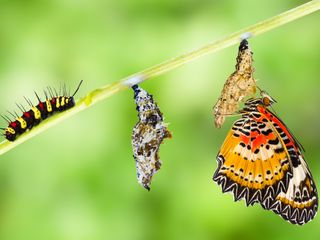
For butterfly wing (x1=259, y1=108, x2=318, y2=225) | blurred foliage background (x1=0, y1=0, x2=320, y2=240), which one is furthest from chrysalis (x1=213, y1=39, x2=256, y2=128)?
blurred foliage background (x1=0, y1=0, x2=320, y2=240)

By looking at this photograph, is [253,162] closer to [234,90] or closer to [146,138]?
[234,90]

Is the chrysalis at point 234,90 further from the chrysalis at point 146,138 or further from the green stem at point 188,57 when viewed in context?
the green stem at point 188,57

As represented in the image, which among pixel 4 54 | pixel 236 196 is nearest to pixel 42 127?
pixel 236 196

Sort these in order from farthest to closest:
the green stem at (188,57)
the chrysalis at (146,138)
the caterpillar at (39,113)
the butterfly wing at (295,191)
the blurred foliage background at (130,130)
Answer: the blurred foliage background at (130,130), the butterfly wing at (295,191), the caterpillar at (39,113), the chrysalis at (146,138), the green stem at (188,57)

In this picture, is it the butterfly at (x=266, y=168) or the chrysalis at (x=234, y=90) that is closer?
the chrysalis at (x=234, y=90)

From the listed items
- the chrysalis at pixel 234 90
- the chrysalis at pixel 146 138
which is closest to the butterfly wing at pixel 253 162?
the chrysalis at pixel 234 90

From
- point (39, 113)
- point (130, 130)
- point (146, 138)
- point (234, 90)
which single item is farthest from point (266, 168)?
point (130, 130)

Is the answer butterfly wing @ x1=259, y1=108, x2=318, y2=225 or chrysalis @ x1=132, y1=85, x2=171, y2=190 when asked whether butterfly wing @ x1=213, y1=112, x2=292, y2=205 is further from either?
chrysalis @ x1=132, y1=85, x2=171, y2=190

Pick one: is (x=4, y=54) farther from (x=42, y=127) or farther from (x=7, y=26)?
(x=42, y=127)
